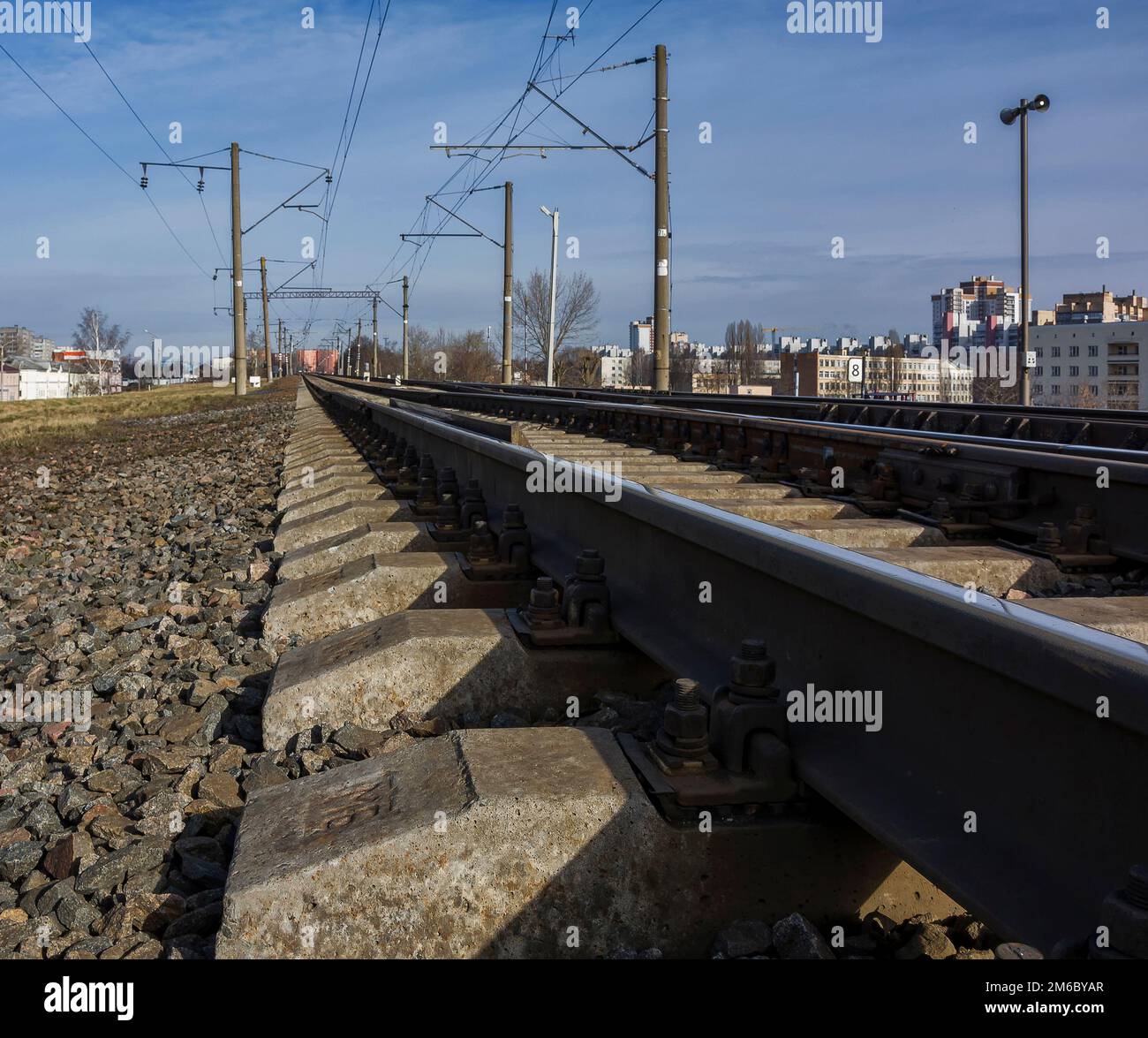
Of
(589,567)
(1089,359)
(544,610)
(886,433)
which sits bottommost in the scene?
(544,610)

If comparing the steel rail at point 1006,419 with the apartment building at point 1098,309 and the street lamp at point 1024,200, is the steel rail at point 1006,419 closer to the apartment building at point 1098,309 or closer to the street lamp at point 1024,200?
the street lamp at point 1024,200

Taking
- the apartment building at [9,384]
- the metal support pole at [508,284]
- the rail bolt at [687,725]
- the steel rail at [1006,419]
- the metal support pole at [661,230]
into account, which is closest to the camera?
the rail bolt at [687,725]

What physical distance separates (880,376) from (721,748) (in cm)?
11295

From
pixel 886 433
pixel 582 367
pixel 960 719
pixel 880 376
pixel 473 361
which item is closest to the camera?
pixel 960 719

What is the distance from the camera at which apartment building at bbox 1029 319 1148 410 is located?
109562 mm

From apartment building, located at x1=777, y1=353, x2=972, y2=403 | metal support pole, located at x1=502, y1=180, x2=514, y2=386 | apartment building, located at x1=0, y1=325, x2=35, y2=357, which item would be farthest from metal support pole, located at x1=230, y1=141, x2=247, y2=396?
apartment building, located at x1=0, y1=325, x2=35, y2=357

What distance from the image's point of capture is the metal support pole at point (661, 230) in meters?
20.6

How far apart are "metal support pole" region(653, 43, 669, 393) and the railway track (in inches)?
679

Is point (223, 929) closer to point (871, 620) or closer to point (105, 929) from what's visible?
point (105, 929)

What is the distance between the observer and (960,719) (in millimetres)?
1859

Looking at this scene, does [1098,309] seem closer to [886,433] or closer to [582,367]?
[582,367]

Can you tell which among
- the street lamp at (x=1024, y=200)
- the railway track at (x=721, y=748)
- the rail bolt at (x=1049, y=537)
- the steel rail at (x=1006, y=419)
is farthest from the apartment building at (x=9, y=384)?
the rail bolt at (x=1049, y=537)

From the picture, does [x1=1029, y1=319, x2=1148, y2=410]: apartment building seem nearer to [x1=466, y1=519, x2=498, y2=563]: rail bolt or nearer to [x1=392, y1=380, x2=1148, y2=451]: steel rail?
[x1=392, y1=380, x2=1148, y2=451]: steel rail

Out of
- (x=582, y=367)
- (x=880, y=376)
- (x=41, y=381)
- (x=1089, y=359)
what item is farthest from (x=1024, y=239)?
(x=41, y=381)
